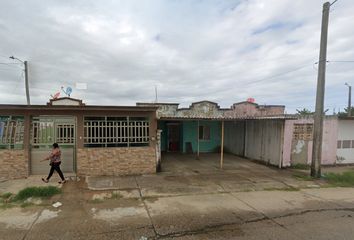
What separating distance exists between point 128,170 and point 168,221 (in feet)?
15.6

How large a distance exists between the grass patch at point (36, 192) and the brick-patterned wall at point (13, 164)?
2.22 metres

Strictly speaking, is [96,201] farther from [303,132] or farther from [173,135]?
[173,135]

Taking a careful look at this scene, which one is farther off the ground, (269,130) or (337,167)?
(269,130)

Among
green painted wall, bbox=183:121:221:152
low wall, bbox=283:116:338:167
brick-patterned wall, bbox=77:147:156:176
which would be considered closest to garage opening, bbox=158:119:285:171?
green painted wall, bbox=183:121:221:152

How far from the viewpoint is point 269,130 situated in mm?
12703

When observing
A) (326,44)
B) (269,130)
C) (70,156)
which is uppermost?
(326,44)

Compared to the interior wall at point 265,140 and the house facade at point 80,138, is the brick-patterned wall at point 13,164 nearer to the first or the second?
the house facade at point 80,138

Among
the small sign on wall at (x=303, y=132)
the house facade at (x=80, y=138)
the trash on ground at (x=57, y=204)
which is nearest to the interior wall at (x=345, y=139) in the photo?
the small sign on wall at (x=303, y=132)

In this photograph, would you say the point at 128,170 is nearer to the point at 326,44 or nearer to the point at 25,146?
the point at 25,146

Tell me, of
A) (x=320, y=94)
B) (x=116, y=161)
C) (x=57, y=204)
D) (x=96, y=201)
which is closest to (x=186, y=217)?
(x=96, y=201)

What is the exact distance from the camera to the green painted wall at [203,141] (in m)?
17.3

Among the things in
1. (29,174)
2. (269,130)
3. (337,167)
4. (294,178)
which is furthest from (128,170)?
(337,167)

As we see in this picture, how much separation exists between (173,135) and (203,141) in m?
2.22

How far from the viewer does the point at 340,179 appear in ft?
31.8
